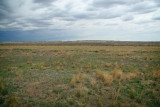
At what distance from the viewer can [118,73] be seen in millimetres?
7668

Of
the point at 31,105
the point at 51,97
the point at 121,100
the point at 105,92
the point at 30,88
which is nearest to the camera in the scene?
the point at 31,105

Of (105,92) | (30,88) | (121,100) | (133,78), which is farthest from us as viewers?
(133,78)

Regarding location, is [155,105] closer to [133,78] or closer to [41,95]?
[133,78]

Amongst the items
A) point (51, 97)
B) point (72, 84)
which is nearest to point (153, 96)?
point (72, 84)

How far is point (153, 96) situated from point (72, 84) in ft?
14.5

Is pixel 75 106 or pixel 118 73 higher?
pixel 118 73

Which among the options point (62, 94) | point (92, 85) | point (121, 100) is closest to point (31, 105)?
point (62, 94)

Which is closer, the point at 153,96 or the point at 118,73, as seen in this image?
the point at 153,96

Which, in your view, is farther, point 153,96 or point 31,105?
point 153,96

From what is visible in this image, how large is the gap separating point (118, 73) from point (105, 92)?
286 cm

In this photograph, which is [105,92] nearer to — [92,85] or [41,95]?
[92,85]

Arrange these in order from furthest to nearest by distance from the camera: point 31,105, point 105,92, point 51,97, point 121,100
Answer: point 105,92
point 51,97
point 121,100
point 31,105

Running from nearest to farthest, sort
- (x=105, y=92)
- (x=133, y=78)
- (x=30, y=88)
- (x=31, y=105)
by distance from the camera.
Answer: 1. (x=31, y=105)
2. (x=105, y=92)
3. (x=30, y=88)
4. (x=133, y=78)

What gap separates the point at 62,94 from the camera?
5.23 m
